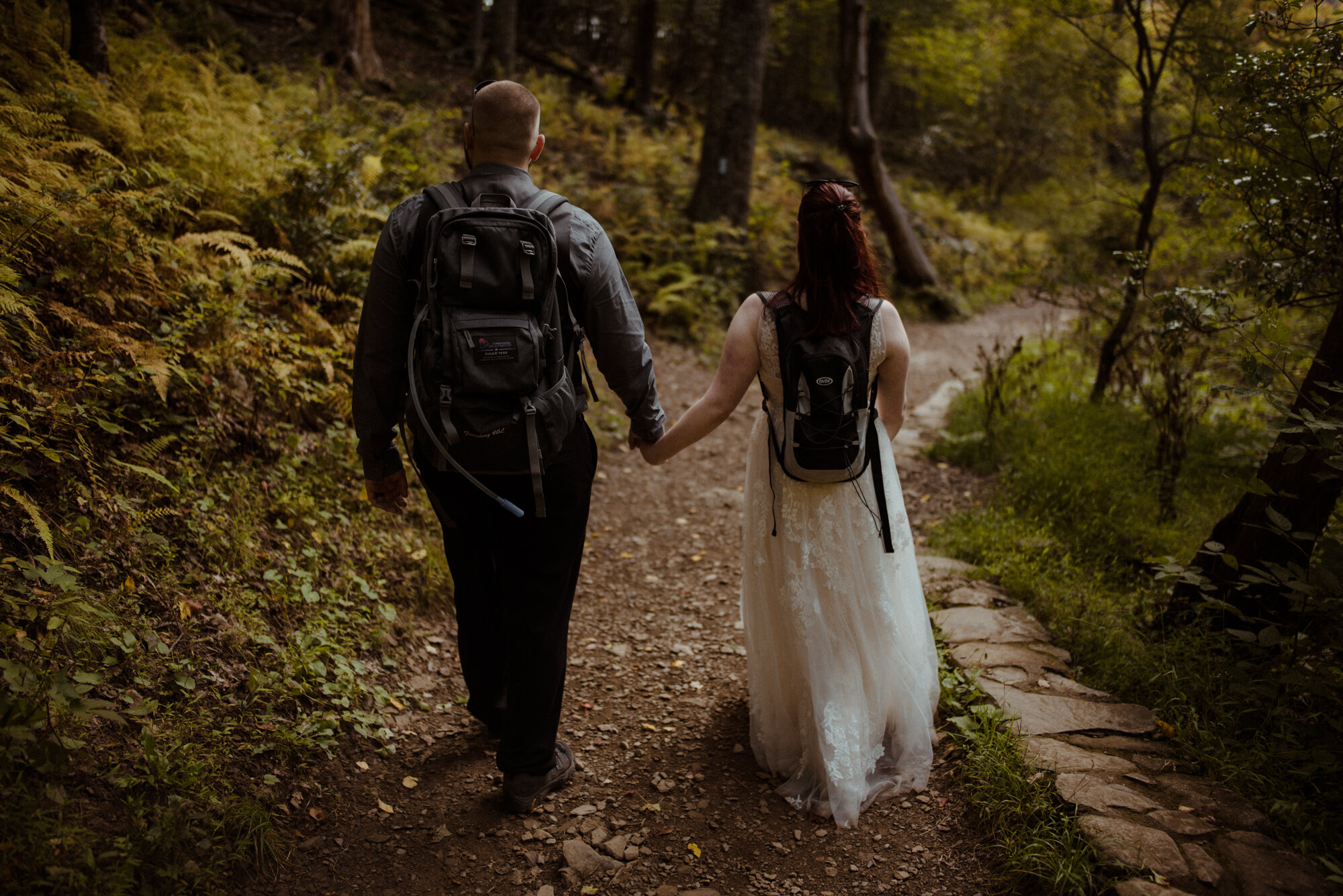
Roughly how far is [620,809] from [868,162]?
41.2 ft

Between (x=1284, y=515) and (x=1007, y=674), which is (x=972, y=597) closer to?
(x=1007, y=674)

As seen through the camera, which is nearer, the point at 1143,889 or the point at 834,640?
the point at 1143,889

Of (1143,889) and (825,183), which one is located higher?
(825,183)

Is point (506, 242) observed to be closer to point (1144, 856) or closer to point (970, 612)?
point (1144, 856)

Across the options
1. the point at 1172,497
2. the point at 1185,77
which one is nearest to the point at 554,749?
the point at 1172,497

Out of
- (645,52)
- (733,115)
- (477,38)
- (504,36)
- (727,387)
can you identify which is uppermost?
(645,52)

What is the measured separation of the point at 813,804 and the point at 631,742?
864 mm

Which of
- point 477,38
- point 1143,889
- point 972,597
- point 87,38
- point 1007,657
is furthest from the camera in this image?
point 477,38

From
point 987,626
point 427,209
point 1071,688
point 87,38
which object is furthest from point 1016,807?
point 87,38

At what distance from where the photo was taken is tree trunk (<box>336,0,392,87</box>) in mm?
9953

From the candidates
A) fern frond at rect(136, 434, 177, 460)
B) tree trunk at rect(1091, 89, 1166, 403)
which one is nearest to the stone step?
tree trunk at rect(1091, 89, 1166, 403)

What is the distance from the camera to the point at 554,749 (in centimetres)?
293

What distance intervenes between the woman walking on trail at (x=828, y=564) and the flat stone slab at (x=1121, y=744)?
0.58 m

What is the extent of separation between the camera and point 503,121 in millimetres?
2424
